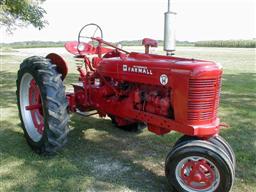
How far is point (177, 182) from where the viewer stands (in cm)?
332

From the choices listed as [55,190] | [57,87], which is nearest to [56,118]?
[57,87]

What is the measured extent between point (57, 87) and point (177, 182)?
72.1 inches

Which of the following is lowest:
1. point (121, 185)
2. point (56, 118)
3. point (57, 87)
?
point (121, 185)

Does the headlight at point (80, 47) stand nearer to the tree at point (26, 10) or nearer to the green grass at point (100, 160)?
the green grass at point (100, 160)

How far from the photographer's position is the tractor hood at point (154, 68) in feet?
10.7

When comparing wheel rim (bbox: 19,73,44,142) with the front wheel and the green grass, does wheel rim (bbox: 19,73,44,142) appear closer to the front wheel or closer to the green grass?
the green grass

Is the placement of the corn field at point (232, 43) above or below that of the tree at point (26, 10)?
below

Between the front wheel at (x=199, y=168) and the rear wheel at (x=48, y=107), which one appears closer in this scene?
the front wheel at (x=199, y=168)

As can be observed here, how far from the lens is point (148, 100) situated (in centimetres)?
385

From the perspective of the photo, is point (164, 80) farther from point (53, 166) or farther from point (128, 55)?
point (53, 166)

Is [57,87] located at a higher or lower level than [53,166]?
higher

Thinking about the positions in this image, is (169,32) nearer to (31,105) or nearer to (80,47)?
(80,47)

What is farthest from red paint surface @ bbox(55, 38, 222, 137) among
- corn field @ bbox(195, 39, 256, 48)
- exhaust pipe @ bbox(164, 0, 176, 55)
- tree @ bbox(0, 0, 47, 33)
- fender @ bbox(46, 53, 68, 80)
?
corn field @ bbox(195, 39, 256, 48)

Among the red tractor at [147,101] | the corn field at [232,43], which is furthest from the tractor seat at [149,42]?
the corn field at [232,43]
